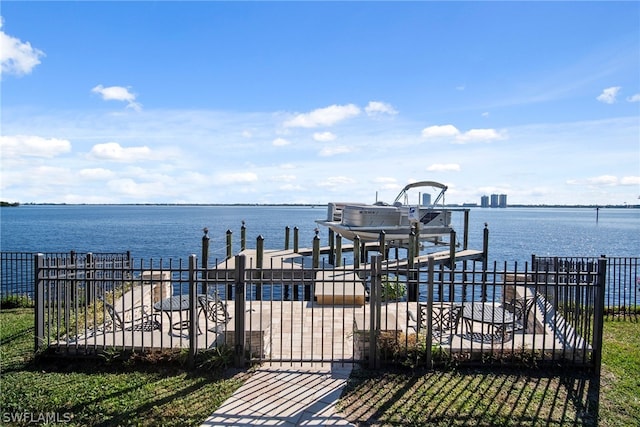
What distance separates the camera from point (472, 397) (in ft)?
18.2

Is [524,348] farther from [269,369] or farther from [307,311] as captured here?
[307,311]

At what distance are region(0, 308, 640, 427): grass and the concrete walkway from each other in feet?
0.55

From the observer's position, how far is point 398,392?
5715 mm

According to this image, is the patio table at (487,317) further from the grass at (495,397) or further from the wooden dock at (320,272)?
the wooden dock at (320,272)

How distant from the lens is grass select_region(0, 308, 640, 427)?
5.05 meters

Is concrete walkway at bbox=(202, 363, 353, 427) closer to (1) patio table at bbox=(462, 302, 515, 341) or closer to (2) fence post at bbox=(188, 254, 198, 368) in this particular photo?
(2) fence post at bbox=(188, 254, 198, 368)

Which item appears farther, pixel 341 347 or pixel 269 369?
pixel 341 347

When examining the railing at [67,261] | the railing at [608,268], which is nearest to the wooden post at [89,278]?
the railing at [67,261]

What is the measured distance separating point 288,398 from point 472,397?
2484 mm

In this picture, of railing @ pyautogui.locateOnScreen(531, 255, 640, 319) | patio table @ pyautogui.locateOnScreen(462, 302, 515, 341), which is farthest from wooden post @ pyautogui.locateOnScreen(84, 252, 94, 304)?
railing @ pyautogui.locateOnScreen(531, 255, 640, 319)

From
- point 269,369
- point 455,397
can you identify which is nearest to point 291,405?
point 269,369

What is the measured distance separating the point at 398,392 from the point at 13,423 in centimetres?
477

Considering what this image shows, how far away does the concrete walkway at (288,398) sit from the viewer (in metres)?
4.98

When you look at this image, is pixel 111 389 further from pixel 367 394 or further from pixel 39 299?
pixel 367 394
